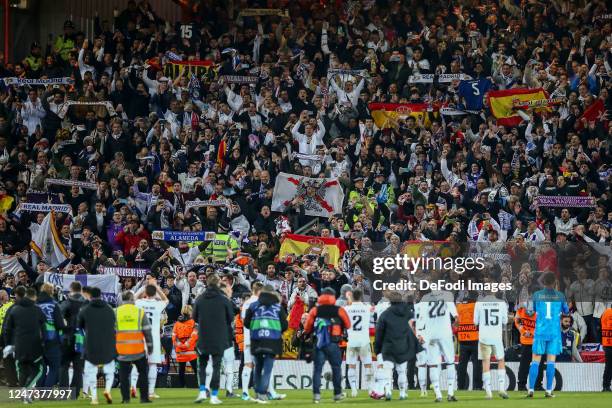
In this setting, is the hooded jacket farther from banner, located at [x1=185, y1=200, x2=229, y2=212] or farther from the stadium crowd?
banner, located at [x1=185, y1=200, x2=229, y2=212]

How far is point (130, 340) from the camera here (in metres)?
22.5

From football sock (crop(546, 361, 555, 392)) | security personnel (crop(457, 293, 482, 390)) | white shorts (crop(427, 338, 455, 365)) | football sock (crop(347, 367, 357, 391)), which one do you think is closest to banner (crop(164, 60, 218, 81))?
security personnel (crop(457, 293, 482, 390))

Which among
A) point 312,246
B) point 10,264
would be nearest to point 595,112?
point 312,246

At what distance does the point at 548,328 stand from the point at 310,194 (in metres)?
11.3

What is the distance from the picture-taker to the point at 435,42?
122 ft

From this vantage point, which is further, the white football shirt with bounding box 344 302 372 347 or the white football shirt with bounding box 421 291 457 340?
the white football shirt with bounding box 344 302 372 347

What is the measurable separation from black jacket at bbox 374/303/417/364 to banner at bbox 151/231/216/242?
8.74 meters

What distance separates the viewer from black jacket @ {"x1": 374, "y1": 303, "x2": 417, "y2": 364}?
22922mm

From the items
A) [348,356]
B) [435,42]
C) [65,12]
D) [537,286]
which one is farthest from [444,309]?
[65,12]

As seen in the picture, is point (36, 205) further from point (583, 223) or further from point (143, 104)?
point (583, 223)

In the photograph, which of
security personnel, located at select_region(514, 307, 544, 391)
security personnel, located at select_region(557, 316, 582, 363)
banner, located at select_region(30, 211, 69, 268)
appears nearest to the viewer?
security personnel, located at select_region(514, 307, 544, 391)

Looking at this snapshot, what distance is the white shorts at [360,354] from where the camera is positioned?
2491 cm

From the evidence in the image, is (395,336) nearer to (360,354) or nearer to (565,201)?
(360,354)

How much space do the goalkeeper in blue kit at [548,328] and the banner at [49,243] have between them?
13745 millimetres
